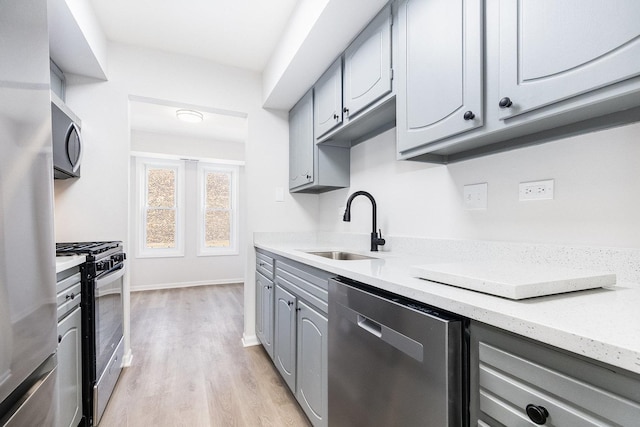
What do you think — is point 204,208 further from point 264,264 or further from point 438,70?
point 438,70

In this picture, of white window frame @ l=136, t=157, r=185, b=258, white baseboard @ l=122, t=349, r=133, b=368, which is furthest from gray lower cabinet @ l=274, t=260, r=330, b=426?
white window frame @ l=136, t=157, r=185, b=258

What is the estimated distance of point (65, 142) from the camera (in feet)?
6.15

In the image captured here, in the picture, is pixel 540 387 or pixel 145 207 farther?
pixel 145 207

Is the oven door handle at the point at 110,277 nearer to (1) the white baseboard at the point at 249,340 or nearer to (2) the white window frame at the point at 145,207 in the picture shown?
(1) the white baseboard at the point at 249,340

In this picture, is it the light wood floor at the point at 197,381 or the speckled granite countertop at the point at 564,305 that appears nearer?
the speckled granite countertop at the point at 564,305

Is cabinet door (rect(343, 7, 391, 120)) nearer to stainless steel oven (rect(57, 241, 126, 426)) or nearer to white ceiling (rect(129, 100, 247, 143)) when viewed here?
stainless steel oven (rect(57, 241, 126, 426))

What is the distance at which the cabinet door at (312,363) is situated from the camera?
53.8 inches

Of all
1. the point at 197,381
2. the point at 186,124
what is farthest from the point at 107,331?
the point at 186,124

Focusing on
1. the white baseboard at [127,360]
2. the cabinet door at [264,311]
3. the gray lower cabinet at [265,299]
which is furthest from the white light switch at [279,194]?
the white baseboard at [127,360]

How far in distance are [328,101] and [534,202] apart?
4.65 feet

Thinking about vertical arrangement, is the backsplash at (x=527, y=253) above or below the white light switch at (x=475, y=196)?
below

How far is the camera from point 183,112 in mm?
3398

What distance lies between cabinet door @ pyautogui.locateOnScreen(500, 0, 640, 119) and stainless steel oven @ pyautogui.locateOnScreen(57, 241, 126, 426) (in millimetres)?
1980

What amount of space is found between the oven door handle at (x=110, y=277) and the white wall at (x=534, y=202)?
1.70 meters
